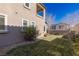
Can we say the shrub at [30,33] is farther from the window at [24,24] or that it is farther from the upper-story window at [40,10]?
the upper-story window at [40,10]

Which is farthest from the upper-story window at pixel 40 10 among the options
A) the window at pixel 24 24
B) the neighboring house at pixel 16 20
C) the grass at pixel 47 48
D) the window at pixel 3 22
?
the window at pixel 3 22

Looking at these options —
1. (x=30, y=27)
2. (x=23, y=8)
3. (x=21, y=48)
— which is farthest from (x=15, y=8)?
(x=21, y=48)

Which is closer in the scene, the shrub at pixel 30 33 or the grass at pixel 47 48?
the grass at pixel 47 48

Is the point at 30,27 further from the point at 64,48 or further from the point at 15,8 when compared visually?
the point at 64,48

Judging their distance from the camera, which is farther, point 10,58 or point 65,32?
point 65,32

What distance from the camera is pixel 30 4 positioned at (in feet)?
20.0

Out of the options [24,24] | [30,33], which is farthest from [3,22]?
[30,33]

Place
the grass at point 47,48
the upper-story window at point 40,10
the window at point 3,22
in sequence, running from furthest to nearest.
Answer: the upper-story window at point 40,10 → the window at point 3,22 → the grass at point 47,48

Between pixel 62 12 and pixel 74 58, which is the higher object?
pixel 62 12

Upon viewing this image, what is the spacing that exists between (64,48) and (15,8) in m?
1.79

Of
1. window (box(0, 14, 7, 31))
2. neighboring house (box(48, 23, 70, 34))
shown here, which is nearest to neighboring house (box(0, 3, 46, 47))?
window (box(0, 14, 7, 31))

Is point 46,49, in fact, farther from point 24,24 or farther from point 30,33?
point 24,24

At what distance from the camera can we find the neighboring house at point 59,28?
6.16 m

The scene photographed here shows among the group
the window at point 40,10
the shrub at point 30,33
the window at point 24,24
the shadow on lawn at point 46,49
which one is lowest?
the shadow on lawn at point 46,49
